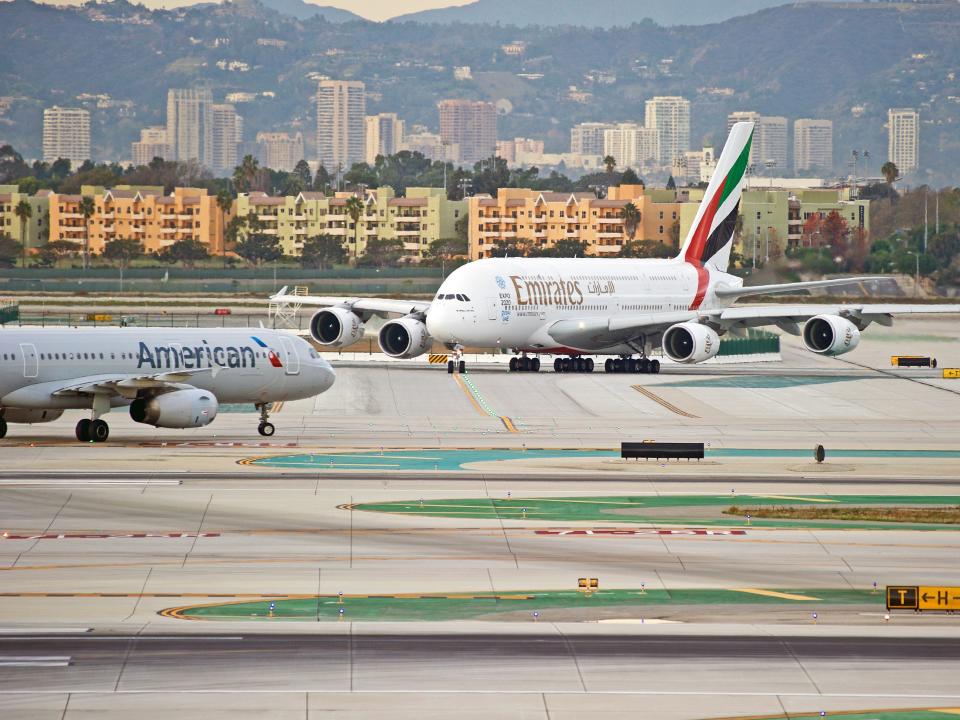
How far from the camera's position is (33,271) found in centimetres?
16612

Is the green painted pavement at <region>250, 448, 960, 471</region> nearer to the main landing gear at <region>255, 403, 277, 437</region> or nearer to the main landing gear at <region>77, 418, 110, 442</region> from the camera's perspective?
the main landing gear at <region>255, 403, 277, 437</region>

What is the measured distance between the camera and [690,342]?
3046 inches

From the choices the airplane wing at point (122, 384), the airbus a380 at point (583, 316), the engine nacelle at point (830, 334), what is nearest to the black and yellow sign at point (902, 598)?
the airplane wing at point (122, 384)

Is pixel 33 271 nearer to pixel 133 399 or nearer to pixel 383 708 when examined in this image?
pixel 133 399

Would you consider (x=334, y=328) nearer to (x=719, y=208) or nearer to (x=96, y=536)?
(x=719, y=208)

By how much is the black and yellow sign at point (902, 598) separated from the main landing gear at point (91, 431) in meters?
29.6

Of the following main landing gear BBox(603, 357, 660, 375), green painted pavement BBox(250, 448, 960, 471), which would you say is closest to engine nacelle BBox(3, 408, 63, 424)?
green painted pavement BBox(250, 448, 960, 471)

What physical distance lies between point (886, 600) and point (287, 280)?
135614 millimetres

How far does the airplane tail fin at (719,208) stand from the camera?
88.8 metres

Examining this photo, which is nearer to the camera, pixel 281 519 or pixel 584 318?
pixel 281 519

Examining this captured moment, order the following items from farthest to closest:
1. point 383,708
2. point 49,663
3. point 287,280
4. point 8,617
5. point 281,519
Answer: point 287,280 < point 281,519 < point 8,617 < point 49,663 < point 383,708

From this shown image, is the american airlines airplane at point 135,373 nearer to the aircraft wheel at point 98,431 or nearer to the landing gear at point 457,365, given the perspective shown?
the aircraft wheel at point 98,431

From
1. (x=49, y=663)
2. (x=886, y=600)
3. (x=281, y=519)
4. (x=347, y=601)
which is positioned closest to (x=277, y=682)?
(x=49, y=663)

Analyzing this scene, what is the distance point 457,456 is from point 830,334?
97.9ft
